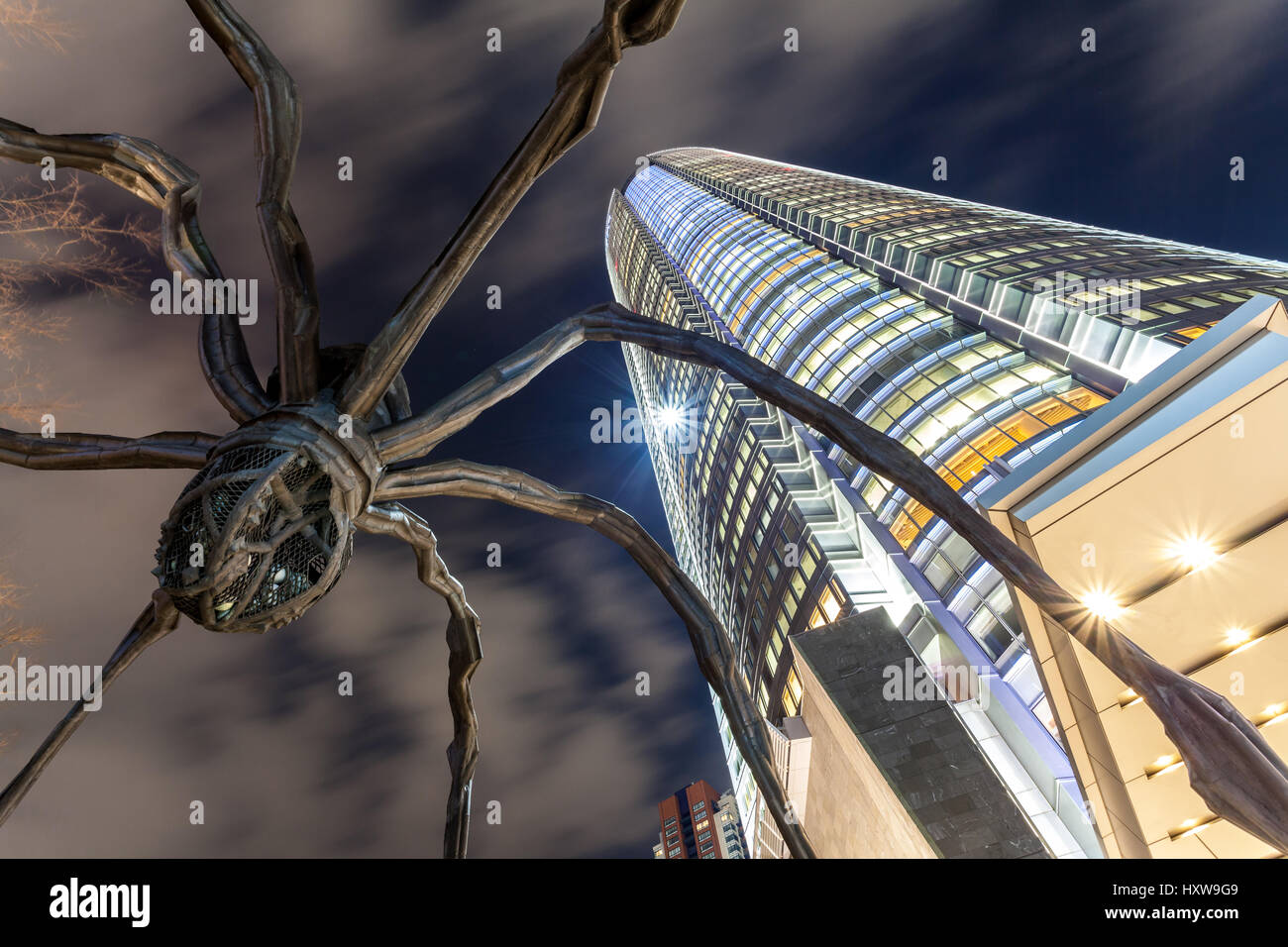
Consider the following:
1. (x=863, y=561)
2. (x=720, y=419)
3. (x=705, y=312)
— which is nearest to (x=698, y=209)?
(x=705, y=312)

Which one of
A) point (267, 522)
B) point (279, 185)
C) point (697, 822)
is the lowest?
point (697, 822)

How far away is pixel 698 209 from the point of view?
69688 millimetres

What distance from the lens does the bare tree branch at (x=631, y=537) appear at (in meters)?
4.14

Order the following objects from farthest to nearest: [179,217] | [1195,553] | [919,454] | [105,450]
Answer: [919,454], [1195,553], [179,217], [105,450]

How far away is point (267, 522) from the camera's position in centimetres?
363

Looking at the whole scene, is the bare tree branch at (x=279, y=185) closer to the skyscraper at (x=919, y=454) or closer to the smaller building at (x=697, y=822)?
the skyscraper at (x=919, y=454)

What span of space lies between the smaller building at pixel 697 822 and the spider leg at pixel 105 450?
127340mm

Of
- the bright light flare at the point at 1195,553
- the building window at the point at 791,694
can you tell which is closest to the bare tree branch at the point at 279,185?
the bright light flare at the point at 1195,553

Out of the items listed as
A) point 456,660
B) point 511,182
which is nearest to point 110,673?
point 456,660

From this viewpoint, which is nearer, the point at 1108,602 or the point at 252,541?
the point at 252,541

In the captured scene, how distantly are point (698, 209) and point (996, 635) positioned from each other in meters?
60.6

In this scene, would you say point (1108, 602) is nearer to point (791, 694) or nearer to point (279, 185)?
point (279, 185)

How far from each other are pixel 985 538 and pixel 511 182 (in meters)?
3.41
